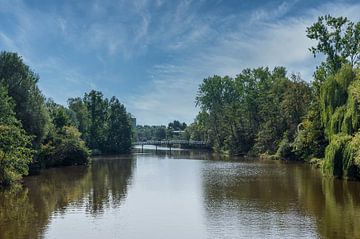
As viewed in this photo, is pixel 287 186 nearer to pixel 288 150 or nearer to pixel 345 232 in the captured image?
pixel 345 232

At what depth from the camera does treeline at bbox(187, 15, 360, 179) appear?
3738 cm

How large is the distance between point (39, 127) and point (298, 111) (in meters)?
43.7

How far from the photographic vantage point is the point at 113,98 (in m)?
111

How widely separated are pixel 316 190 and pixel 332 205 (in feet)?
23.1

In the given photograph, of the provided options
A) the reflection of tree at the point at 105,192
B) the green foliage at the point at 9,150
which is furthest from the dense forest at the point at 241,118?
the reflection of tree at the point at 105,192

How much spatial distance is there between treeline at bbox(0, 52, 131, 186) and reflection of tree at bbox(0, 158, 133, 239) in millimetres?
2746

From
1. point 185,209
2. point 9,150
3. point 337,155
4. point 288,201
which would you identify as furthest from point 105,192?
point 337,155

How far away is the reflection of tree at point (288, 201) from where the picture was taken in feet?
68.8

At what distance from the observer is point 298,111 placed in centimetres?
7431

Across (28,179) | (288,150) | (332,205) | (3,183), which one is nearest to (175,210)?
(332,205)

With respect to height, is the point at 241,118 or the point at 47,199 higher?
the point at 241,118

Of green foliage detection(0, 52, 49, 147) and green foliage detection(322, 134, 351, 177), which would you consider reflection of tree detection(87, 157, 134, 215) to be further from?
green foliage detection(322, 134, 351, 177)

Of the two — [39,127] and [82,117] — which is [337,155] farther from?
[82,117]

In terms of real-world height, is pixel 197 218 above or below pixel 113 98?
below
